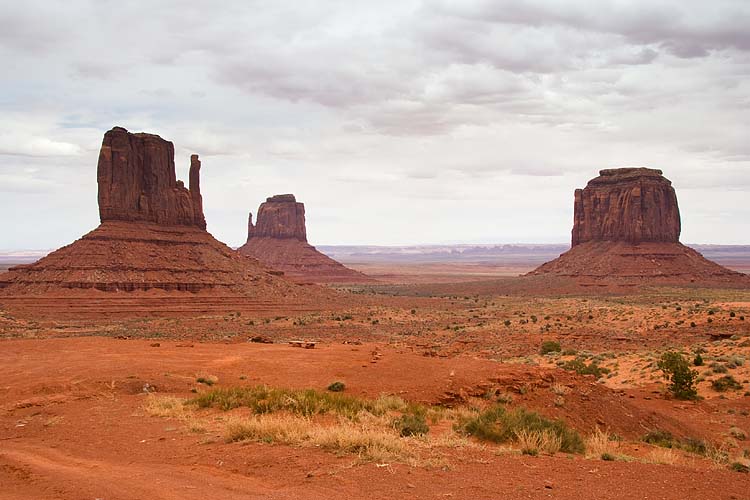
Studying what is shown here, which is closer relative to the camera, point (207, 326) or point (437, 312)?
point (207, 326)

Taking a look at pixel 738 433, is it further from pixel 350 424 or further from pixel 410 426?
pixel 350 424

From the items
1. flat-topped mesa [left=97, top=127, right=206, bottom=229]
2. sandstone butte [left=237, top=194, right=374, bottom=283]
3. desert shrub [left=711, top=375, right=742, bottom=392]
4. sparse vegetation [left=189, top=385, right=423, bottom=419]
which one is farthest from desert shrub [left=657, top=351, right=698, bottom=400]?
sandstone butte [left=237, top=194, right=374, bottom=283]

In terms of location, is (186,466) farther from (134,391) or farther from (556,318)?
(556,318)

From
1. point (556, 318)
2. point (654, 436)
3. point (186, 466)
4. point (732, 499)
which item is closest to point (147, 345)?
point (186, 466)

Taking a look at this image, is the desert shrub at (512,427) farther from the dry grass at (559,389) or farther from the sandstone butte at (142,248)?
the sandstone butte at (142,248)

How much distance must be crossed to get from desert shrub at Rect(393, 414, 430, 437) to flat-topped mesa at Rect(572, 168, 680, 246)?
103 m

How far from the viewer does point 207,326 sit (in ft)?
161

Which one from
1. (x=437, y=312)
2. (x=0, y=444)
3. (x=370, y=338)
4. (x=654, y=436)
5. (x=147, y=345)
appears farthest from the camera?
(x=437, y=312)

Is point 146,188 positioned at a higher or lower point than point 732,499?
higher

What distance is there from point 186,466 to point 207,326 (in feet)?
132

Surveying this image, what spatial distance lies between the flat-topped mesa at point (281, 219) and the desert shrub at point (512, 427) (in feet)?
452

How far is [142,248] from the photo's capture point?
218ft

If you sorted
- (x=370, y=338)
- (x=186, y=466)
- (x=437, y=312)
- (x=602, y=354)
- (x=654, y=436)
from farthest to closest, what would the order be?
(x=437, y=312) → (x=370, y=338) → (x=602, y=354) → (x=654, y=436) → (x=186, y=466)

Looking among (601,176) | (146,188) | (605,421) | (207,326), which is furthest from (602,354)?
(601,176)
